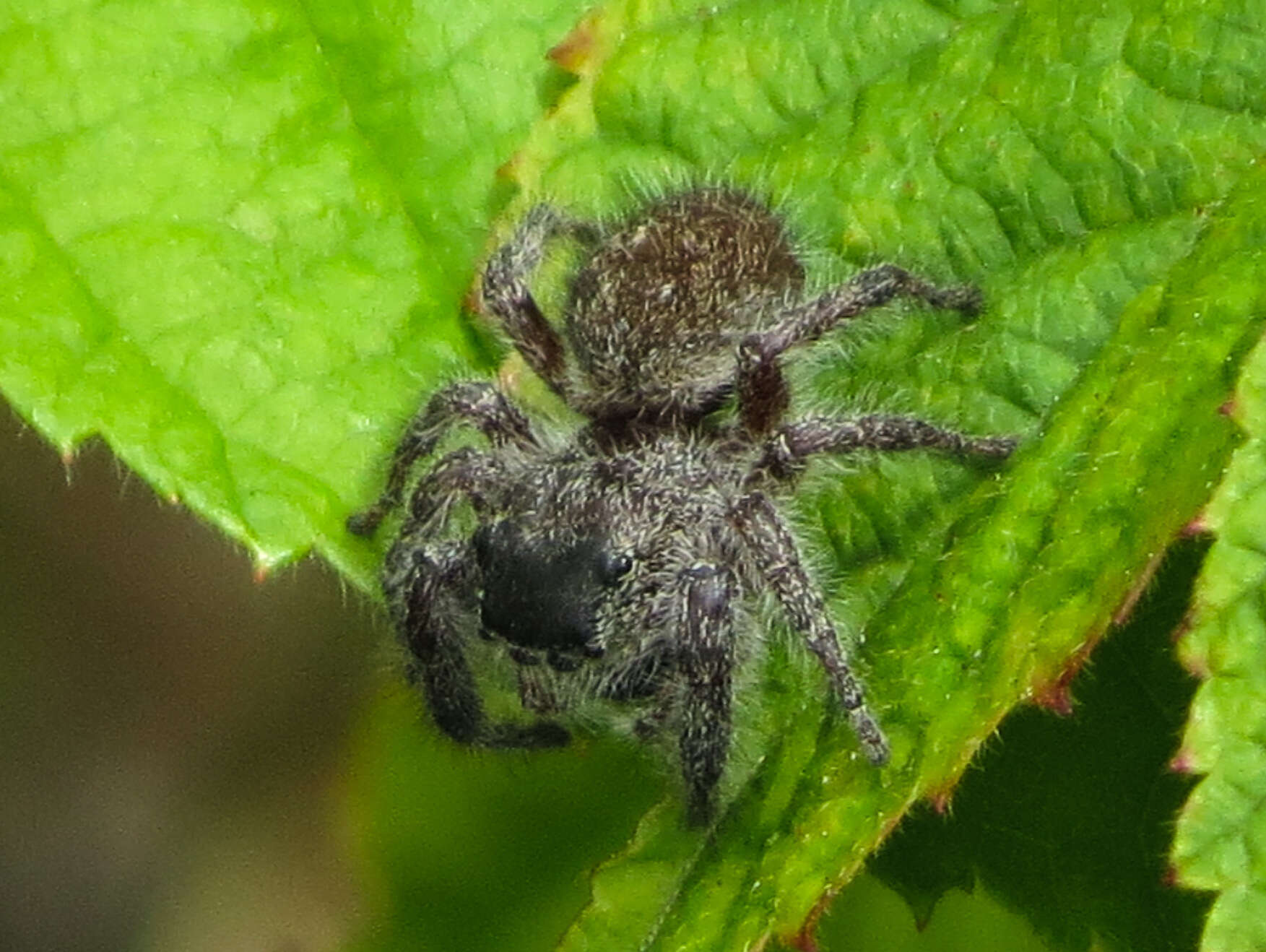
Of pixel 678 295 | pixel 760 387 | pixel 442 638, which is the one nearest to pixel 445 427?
pixel 442 638

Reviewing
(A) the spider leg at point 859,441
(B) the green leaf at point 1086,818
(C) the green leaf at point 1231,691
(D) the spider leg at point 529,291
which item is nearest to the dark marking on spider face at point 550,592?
(A) the spider leg at point 859,441

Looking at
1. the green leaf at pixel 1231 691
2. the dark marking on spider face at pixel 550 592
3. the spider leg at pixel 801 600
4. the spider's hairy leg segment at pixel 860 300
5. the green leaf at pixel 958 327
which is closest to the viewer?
the green leaf at pixel 1231 691

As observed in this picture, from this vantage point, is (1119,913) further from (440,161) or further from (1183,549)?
(440,161)

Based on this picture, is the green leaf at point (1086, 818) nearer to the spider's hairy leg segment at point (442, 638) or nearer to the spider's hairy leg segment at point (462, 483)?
the spider's hairy leg segment at point (442, 638)

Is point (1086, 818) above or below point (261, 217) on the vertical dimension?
below

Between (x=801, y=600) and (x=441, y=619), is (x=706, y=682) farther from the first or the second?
(x=441, y=619)
